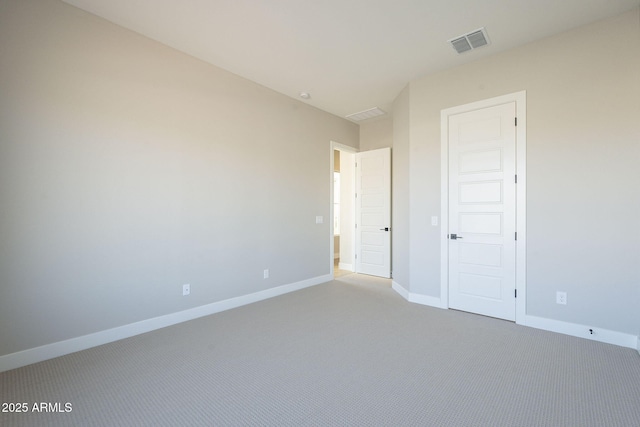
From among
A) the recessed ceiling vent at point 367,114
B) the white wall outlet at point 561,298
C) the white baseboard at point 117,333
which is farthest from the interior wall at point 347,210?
the white wall outlet at point 561,298

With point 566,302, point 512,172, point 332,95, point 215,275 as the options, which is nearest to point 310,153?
point 332,95

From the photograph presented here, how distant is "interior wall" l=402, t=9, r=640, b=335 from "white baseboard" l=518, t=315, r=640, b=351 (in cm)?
5

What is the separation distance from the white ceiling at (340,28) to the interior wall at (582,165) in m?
0.28

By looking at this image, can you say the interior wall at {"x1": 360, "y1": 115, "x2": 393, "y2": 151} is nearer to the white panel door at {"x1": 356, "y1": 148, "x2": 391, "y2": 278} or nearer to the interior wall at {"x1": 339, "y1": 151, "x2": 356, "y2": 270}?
the white panel door at {"x1": 356, "y1": 148, "x2": 391, "y2": 278}

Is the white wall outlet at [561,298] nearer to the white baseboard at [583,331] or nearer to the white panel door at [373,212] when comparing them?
the white baseboard at [583,331]

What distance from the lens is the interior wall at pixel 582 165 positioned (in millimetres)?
2594

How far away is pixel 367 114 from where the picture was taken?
5.21 m

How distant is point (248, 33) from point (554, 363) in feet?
13.5

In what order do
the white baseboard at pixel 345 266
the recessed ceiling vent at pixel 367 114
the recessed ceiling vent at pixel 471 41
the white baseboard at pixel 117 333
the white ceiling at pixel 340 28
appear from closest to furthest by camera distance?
1. the white baseboard at pixel 117 333
2. the white ceiling at pixel 340 28
3. the recessed ceiling vent at pixel 471 41
4. the recessed ceiling vent at pixel 367 114
5. the white baseboard at pixel 345 266

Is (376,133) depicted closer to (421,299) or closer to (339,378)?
(421,299)

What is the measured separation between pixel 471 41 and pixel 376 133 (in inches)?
105

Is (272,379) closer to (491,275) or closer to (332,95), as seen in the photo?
(491,275)

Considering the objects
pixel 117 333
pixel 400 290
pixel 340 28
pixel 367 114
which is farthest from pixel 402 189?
pixel 117 333

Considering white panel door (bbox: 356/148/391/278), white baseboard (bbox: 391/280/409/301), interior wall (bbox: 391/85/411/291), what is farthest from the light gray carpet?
white panel door (bbox: 356/148/391/278)
